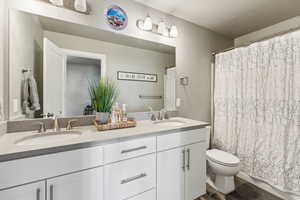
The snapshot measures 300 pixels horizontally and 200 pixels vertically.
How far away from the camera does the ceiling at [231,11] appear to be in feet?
5.55

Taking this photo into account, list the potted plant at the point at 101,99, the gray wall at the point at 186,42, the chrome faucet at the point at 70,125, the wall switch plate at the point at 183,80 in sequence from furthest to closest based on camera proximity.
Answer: the wall switch plate at the point at 183,80 → the gray wall at the point at 186,42 → the potted plant at the point at 101,99 → the chrome faucet at the point at 70,125

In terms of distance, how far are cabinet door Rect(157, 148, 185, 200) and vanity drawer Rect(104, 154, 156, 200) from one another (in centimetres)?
8

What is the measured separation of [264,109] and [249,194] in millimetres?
1041

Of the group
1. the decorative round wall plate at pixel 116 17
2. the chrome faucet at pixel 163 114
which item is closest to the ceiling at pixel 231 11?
the decorative round wall plate at pixel 116 17

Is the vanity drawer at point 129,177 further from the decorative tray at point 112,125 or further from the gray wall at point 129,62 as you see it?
the gray wall at point 129,62

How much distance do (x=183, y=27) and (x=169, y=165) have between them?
6.21ft

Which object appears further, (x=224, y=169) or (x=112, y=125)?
(x=224, y=169)

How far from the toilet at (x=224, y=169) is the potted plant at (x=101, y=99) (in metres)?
1.37

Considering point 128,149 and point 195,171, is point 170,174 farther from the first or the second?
point 128,149

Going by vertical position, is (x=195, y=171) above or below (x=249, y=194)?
above

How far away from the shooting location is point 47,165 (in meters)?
0.81

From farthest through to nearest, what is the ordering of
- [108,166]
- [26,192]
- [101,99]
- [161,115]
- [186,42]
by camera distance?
[186,42], [161,115], [101,99], [108,166], [26,192]

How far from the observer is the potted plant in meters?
1.32

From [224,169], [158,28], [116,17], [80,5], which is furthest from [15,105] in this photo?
[224,169]
